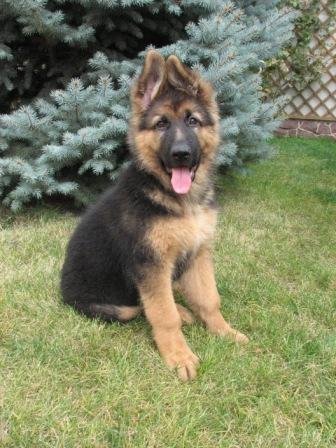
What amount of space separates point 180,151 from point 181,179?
221 mm

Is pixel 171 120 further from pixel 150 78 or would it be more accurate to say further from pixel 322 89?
pixel 322 89

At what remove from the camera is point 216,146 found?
332 centimetres

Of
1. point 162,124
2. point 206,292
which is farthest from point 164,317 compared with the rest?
point 162,124

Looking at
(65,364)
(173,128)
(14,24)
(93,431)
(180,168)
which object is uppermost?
(173,128)

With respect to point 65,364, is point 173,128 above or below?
above

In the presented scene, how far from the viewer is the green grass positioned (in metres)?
2.43

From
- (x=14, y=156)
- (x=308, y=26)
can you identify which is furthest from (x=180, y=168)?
(x=308, y=26)

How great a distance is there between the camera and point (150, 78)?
316 cm

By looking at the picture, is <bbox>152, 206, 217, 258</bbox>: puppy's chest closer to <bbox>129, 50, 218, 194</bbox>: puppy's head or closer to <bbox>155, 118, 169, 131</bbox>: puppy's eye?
<bbox>129, 50, 218, 194</bbox>: puppy's head

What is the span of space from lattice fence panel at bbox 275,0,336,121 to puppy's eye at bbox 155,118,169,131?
28.0 ft

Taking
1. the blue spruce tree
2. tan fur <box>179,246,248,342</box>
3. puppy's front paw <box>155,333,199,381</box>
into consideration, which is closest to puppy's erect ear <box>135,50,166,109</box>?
tan fur <box>179,246,248,342</box>

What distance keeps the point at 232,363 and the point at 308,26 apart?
9.74 meters

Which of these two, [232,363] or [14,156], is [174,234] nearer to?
[232,363]

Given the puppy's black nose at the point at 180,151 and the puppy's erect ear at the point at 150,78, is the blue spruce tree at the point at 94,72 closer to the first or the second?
the puppy's erect ear at the point at 150,78
